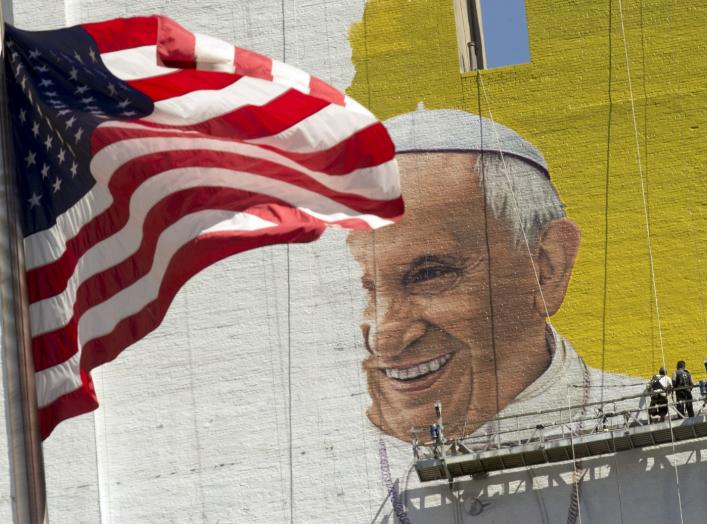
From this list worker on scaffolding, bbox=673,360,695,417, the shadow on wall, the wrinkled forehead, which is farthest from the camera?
the wrinkled forehead

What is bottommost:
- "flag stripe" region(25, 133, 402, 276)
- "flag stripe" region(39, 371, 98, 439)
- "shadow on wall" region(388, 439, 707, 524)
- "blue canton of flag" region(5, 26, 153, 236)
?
"shadow on wall" region(388, 439, 707, 524)

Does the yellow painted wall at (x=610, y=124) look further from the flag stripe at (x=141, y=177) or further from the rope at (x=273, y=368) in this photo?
the flag stripe at (x=141, y=177)

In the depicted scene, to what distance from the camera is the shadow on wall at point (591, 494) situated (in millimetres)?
31344

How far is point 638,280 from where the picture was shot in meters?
32.6

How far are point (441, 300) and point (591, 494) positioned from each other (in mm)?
4818

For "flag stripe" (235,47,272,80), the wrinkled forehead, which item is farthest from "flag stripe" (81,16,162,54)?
the wrinkled forehead

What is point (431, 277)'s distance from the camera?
3347 centimetres

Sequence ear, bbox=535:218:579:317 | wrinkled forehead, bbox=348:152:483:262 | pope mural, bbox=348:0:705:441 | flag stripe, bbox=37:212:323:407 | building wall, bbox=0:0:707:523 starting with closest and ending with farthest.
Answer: flag stripe, bbox=37:212:323:407 → building wall, bbox=0:0:707:523 → pope mural, bbox=348:0:705:441 → ear, bbox=535:218:579:317 → wrinkled forehead, bbox=348:152:483:262

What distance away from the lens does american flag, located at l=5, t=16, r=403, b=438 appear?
17656mm

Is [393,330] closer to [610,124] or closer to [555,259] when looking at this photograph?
[555,259]

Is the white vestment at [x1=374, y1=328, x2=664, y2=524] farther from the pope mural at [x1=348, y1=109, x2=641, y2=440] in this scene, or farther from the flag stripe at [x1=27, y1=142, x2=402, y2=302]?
the flag stripe at [x1=27, y1=142, x2=402, y2=302]

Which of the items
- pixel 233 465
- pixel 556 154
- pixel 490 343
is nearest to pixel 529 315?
pixel 490 343

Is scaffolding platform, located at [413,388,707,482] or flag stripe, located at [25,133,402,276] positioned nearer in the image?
flag stripe, located at [25,133,402,276]

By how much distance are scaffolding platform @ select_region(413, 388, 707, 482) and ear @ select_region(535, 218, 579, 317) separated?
2.19m
